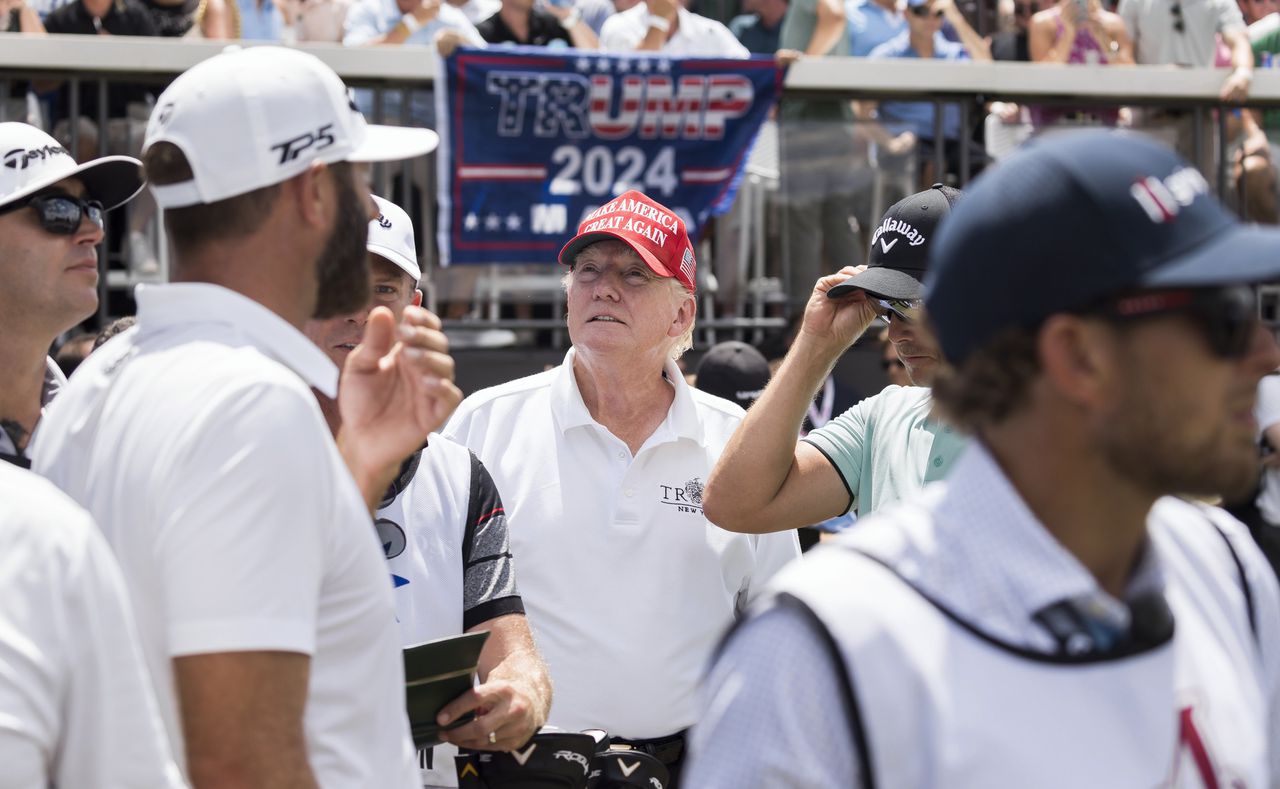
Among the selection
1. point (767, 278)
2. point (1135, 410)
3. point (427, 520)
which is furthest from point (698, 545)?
point (767, 278)

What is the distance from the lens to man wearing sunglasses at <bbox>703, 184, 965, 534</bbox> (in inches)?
128

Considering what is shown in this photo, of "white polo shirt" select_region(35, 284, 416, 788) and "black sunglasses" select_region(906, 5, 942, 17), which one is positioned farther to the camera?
"black sunglasses" select_region(906, 5, 942, 17)

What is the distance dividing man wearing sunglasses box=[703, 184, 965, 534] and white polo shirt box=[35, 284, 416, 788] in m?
1.46

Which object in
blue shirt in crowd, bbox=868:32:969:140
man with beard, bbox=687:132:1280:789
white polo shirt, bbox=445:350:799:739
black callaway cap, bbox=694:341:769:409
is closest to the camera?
man with beard, bbox=687:132:1280:789

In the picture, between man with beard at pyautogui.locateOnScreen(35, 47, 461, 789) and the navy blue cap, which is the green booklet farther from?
the navy blue cap

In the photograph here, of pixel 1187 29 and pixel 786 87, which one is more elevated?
pixel 1187 29

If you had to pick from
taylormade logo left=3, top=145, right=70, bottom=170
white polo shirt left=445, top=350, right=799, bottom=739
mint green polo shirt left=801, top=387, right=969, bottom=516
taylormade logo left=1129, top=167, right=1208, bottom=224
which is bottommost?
white polo shirt left=445, top=350, right=799, bottom=739

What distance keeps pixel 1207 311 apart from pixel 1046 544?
0.87 ft

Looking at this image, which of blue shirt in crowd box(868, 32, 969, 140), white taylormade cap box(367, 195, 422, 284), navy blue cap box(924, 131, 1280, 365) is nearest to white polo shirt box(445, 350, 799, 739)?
white taylormade cap box(367, 195, 422, 284)

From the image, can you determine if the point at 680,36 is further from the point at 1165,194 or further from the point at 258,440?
the point at 1165,194

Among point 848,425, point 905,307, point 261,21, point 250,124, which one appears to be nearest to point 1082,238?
point 250,124

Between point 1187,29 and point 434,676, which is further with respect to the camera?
point 1187,29

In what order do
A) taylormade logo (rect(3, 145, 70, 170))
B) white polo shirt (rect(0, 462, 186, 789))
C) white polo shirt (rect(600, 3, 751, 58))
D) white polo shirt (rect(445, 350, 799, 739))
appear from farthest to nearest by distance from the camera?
white polo shirt (rect(600, 3, 751, 58))
white polo shirt (rect(445, 350, 799, 739))
taylormade logo (rect(3, 145, 70, 170))
white polo shirt (rect(0, 462, 186, 789))

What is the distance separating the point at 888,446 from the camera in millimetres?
3365
